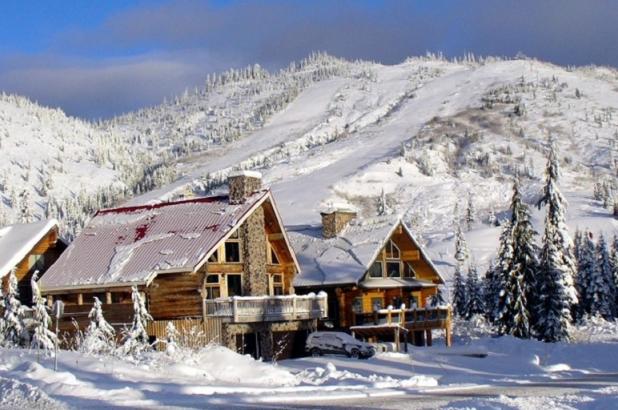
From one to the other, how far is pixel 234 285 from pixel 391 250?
1261cm

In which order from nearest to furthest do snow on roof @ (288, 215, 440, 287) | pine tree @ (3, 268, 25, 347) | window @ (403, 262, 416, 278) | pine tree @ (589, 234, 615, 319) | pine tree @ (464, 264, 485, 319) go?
1. pine tree @ (3, 268, 25, 347)
2. snow on roof @ (288, 215, 440, 287)
3. window @ (403, 262, 416, 278)
4. pine tree @ (589, 234, 615, 319)
5. pine tree @ (464, 264, 485, 319)

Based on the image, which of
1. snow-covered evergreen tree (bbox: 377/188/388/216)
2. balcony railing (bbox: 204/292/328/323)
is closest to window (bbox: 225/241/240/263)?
balcony railing (bbox: 204/292/328/323)

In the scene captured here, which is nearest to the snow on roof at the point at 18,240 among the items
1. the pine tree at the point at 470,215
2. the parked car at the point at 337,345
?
the parked car at the point at 337,345

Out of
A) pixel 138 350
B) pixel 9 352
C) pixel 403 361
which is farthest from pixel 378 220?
pixel 9 352

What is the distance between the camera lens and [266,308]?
1512 inches

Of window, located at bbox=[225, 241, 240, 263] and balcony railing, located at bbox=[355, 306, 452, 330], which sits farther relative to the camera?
balcony railing, located at bbox=[355, 306, 452, 330]

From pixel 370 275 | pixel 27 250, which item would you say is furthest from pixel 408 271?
pixel 27 250

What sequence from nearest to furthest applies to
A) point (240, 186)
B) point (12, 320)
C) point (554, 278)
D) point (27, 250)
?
point (12, 320)
point (240, 186)
point (27, 250)
point (554, 278)

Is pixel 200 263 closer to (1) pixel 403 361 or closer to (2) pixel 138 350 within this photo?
(2) pixel 138 350

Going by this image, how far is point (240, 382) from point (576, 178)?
181680 millimetres

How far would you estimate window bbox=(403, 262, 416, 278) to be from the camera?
5013 cm

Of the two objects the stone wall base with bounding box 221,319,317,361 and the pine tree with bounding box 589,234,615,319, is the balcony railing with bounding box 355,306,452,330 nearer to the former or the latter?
the stone wall base with bounding box 221,319,317,361

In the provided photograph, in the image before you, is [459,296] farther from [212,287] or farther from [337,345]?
[212,287]

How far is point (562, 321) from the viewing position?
4975 centimetres
